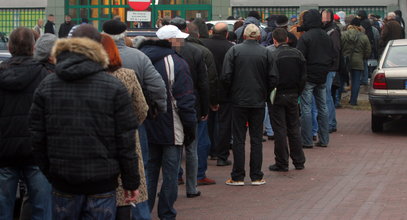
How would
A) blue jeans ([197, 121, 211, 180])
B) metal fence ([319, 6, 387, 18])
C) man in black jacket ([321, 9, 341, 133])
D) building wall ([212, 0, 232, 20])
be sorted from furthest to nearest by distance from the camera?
building wall ([212, 0, 232, 20])
metal fence ([319, 6, 387, 18])
man in black jacket ([321, 9, 341, 133])
blue jeans ([197, 121, 211, 180])

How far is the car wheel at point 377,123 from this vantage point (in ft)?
47.8

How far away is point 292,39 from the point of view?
1200cm

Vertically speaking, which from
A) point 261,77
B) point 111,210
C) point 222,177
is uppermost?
point 261,77

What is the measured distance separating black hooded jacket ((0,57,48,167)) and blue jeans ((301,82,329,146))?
673cm

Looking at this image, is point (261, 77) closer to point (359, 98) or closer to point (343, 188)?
point (343, 188)

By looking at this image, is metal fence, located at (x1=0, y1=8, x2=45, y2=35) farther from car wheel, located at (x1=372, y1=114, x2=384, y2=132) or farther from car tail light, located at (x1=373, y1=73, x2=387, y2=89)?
car tail light, located at (x1=373, y1=73, x2=387, y2=89)

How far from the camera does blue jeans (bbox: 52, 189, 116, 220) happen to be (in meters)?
5.16

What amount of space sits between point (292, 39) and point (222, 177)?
2.51m

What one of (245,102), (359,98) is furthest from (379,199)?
(359,98)

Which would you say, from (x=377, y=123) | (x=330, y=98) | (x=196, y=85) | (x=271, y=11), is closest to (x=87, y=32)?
(x=196, y=85)

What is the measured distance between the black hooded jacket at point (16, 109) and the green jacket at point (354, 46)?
11.7 metres

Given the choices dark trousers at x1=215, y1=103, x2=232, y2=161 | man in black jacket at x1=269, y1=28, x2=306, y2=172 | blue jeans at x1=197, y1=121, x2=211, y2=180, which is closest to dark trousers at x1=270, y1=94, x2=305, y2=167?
man in black jacket at x1=269, y1=28, x2=306, y2=172

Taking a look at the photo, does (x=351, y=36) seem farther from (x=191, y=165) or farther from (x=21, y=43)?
(x=21, y=43)

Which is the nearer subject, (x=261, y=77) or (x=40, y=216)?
(x=40, y=216)
